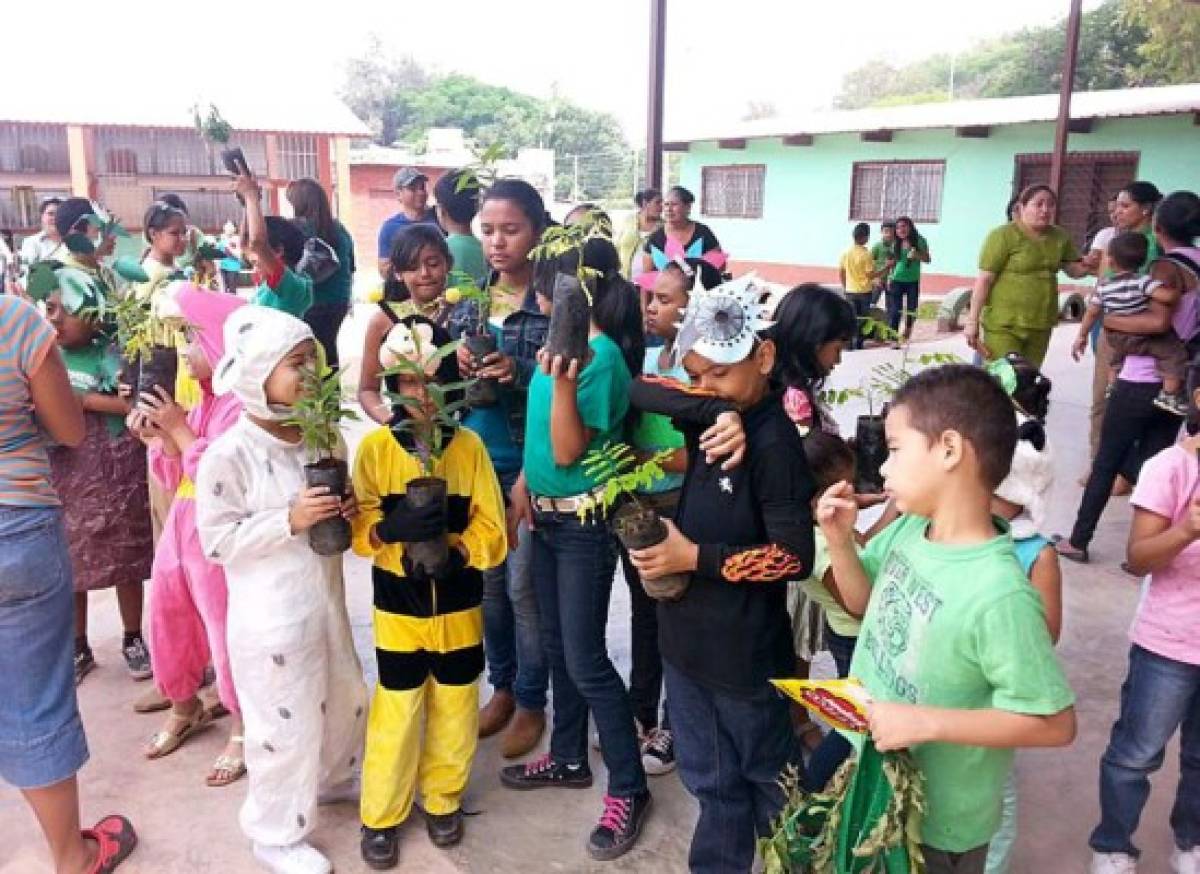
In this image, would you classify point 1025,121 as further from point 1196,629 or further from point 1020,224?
point 1196,629

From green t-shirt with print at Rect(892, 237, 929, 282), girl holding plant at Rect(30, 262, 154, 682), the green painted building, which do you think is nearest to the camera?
girl holding plant at Rect(30, 262, 154, 682)

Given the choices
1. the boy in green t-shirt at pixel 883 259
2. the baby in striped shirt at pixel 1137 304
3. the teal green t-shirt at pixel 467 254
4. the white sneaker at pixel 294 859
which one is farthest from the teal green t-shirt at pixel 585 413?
the boy in green t-shirt at pixel 883 259

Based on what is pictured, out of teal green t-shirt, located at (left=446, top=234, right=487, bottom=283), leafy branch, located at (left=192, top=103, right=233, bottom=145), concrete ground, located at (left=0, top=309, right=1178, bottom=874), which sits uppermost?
leafy branch, located at (left=192, top=103, right=233, bottom=145)

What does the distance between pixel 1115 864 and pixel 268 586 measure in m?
2.27

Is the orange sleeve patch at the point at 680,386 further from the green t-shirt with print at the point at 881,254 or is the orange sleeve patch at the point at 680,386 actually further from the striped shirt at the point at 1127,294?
the green t-shirt with print at the point at 881,254

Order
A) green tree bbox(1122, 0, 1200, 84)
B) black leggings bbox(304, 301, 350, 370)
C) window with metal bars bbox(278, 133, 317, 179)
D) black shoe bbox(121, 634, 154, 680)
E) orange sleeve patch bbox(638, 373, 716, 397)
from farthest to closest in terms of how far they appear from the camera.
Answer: green tree bbox(1122, 0, 1200, 84)
window with metal bars bbox(278, 133, 317, 179)
black leggings bbox(304, 301, 350, 370)
black shoe bbox(121, 634, 154, 680)
orange sleeve patch bbox(638, 373, 716, 397)

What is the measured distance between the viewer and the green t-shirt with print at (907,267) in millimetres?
12828

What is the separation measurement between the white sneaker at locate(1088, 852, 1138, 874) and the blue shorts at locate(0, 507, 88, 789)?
258cm

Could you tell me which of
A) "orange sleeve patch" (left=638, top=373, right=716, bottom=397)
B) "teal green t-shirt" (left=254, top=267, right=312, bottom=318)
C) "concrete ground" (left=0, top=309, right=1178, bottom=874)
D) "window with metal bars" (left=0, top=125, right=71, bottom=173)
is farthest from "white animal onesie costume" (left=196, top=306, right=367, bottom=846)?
"window with metal bars" (left=0, top=125, right=71, bottom=173)

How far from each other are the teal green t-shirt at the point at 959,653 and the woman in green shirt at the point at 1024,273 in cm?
358

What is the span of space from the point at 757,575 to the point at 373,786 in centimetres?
128

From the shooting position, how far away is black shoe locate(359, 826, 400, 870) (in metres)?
2.51

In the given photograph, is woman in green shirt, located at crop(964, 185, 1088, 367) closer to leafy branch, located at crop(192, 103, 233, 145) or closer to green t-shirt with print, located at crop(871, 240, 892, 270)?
leafy branch, located at crop(192, 103, 233, 145)

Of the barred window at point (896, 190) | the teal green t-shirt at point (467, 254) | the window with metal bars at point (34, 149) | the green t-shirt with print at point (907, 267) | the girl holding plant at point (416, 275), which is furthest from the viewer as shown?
the barred window at point (896, 190)
